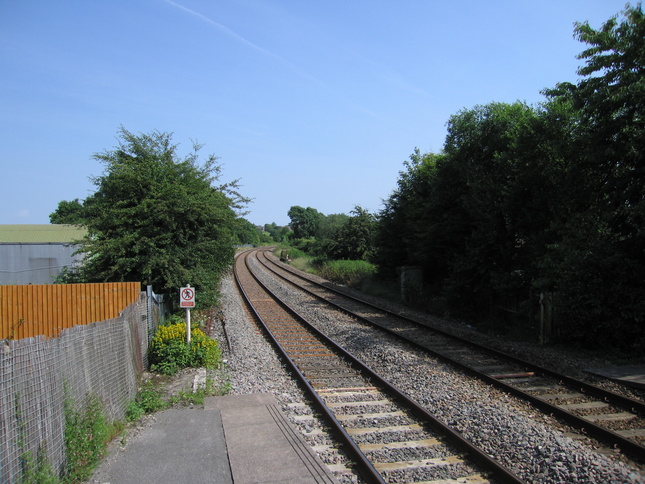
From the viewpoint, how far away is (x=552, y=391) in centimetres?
766

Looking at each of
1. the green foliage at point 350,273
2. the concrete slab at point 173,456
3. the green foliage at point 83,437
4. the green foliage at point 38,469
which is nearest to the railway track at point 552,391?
the concrete slab at point 173,456

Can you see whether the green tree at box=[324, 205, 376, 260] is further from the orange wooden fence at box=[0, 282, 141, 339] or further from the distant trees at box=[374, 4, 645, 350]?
the orange wooden fence at box=[0, 282, 141, 339]

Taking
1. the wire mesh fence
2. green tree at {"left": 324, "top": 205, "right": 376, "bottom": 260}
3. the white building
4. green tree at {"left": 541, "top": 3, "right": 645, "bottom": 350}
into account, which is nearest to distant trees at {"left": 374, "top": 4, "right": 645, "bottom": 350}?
green tree at {"left": 541, "top": 3, "right": 645, "bottom": 350}

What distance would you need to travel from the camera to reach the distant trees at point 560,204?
1028 centimetres

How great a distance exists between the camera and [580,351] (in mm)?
10586

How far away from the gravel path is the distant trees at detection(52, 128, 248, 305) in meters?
2.53

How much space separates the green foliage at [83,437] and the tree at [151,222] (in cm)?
744

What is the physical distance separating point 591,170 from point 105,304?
456 inches

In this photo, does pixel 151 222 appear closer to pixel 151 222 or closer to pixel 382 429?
pixel 151 222

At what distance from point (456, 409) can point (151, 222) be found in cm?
949

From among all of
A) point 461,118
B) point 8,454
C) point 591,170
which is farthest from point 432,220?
point 8,454

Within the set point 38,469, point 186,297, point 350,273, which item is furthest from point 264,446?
point 350,273

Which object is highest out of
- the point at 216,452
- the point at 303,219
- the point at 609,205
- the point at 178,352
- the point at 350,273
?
the point at 303,219

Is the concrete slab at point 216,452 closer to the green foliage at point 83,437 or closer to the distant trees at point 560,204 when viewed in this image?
the green foliage at point 83,437
